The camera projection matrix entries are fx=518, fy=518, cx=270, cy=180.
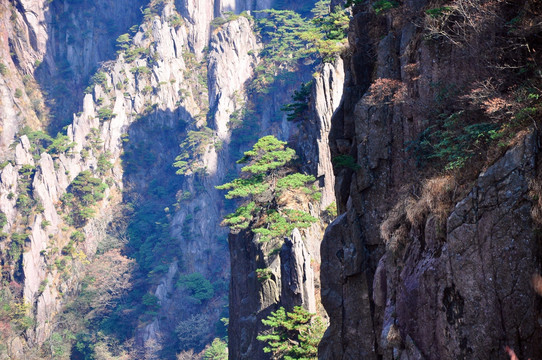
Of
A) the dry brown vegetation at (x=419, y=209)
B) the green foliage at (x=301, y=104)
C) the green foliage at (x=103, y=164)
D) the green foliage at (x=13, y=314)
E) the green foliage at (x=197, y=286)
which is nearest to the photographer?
the dry brown vegetation at (x=419, y=209)

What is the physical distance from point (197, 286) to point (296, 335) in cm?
4145

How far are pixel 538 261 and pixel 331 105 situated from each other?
2811 cm

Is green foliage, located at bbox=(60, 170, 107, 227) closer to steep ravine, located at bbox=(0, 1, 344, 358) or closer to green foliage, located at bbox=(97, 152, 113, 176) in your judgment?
steep ravine, located at bbox=(0, 1, 344, 358)

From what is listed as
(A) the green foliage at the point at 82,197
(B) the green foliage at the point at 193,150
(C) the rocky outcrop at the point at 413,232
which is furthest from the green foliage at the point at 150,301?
(C) the rocky outcrop at the point at 413,232

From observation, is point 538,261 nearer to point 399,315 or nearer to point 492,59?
point 399,315

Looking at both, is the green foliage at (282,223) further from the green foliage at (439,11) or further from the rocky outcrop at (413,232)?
the green foliage at (439,11)

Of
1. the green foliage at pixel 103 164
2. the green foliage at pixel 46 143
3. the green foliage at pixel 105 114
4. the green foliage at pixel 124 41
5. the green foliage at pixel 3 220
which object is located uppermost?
the green foliage at pixel 124 41

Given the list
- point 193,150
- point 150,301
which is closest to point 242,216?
point 150,301

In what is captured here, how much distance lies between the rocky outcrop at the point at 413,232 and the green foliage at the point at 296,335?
14.6 ft

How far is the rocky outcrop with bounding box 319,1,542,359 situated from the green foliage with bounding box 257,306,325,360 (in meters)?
4.44

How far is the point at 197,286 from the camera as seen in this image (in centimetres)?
6500

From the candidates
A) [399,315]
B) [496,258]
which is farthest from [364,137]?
[496,258]

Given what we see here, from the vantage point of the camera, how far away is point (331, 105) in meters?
36.1

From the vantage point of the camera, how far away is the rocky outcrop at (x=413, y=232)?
9.34 meters
